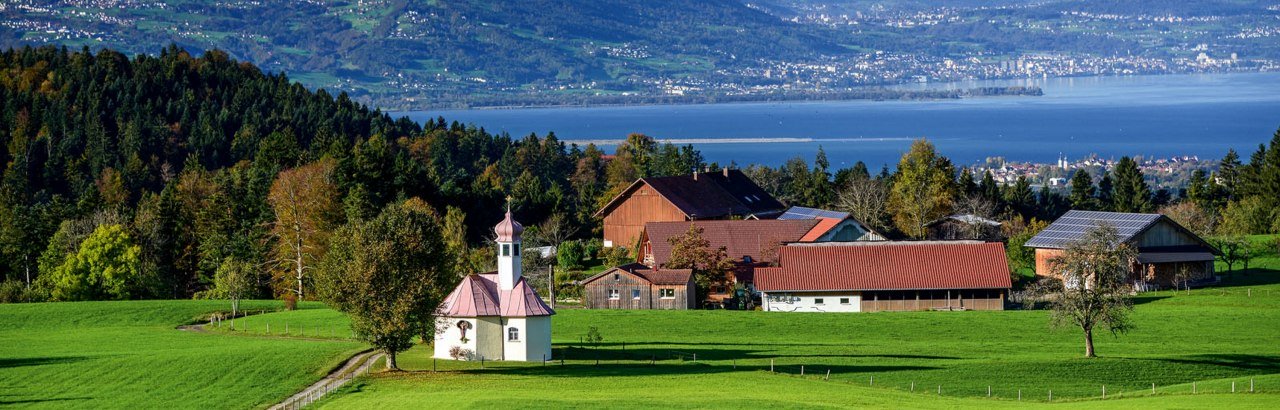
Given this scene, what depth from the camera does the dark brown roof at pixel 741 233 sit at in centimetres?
7425

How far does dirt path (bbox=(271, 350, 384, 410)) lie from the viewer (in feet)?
134

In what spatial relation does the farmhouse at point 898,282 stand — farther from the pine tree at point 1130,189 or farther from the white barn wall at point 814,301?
the pine tree at point 1130,189

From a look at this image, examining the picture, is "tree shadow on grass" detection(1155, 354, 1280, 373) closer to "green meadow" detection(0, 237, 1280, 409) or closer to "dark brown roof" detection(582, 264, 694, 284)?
"green meadow" detection(0, 237, 1280, 409)

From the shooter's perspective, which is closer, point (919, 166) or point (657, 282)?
point (657, 282)

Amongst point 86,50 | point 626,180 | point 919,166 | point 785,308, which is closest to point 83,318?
point 785,308

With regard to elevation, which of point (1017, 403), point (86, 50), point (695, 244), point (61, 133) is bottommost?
point (1017, 403)

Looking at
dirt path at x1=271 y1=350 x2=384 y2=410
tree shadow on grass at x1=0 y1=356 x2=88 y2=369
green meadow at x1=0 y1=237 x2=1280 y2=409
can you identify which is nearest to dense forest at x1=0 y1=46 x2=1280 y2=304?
green meadow at x1=0 y1=237 x2=1280 y2=409

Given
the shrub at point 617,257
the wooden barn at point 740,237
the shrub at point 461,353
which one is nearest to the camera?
the shrub at point 461,353

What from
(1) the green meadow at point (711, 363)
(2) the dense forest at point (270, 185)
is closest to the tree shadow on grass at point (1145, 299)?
(1) the green meadow at point (711, 363)

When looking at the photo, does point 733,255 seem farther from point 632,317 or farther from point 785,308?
point 632,317

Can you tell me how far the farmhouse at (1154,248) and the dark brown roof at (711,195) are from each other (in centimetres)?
2148

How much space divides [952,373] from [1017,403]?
4.48 metres

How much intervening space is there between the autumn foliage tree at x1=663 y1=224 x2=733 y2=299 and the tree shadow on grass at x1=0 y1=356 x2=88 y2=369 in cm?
2519

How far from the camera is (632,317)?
193 ft
